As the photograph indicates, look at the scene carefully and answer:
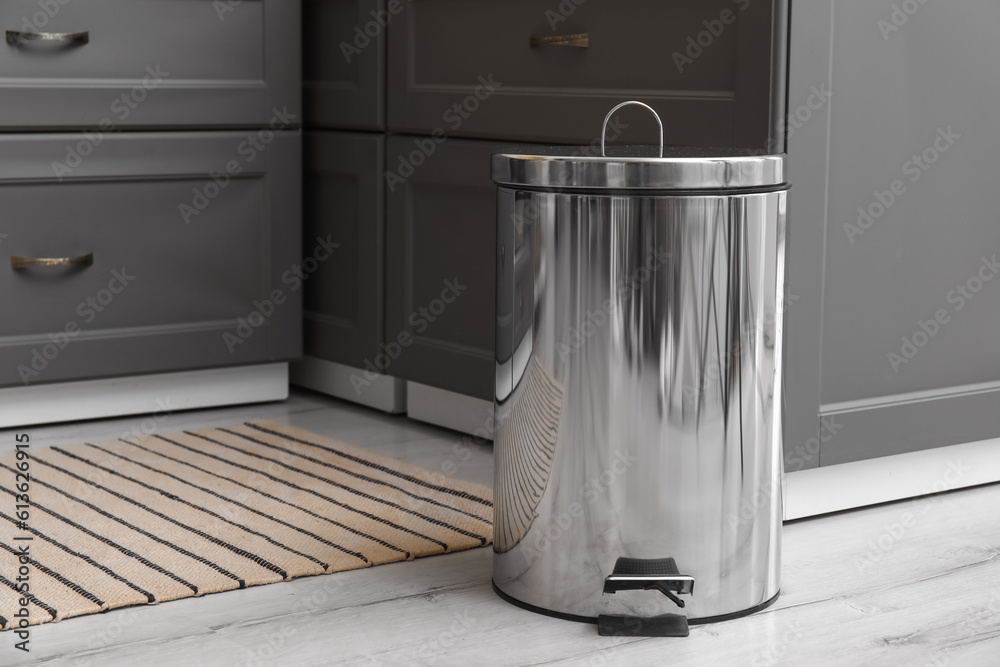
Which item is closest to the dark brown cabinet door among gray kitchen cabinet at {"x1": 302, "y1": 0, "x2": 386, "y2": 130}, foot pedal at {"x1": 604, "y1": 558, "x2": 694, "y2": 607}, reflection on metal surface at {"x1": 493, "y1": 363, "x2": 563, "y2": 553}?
gray kitchen cabinet at {"x1": 302, "y1": 0, "x2": 386, "y2": 130}

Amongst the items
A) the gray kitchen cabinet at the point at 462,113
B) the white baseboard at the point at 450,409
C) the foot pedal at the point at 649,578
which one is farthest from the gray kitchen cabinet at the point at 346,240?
the foot pedal at the point at 649,578

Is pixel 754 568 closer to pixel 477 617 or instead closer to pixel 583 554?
pixel 583 554

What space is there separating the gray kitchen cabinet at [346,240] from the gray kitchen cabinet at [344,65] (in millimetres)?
35

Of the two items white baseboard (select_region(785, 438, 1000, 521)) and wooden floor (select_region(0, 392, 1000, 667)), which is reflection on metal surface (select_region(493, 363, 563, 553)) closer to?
wooden floor (select_region(0, 392, 1000, 667))

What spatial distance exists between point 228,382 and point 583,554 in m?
1.20

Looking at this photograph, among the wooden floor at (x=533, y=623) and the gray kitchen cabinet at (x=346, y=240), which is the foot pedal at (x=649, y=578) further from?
the gray kitchen cabinet at (x=346, y=240)

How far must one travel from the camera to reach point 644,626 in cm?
122

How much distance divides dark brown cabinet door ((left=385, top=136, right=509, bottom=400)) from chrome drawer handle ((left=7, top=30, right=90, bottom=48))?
54 cm

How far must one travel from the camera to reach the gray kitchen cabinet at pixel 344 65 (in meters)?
2.13

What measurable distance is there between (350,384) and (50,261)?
0.57 metres

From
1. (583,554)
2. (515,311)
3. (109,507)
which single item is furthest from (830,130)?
(109,507)

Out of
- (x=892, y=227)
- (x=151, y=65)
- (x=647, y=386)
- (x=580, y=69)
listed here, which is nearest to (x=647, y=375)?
(x=647, y=386)

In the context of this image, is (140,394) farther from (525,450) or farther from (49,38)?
(525,450)

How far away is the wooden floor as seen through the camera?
1.17 metres
